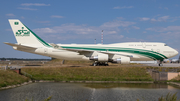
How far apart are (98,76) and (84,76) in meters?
2.70

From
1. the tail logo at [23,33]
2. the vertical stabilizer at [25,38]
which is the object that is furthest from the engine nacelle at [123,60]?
the tail logo at [23,33]

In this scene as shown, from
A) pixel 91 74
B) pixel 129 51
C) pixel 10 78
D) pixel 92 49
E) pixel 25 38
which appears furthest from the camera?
pixel 25 38

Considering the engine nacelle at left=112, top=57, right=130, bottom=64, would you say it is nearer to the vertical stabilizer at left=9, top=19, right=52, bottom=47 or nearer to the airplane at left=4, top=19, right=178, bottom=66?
the airplane at left=4, top=19, right=178, bottom=66

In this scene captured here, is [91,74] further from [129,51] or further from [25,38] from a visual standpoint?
[25,38]

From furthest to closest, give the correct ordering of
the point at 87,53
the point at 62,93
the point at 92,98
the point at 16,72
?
the point at 87,53
the point at 16,72
the point at 62,93
the point at 92,98

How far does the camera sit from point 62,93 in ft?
84.0

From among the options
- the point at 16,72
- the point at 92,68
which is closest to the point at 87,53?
the point at 92,68

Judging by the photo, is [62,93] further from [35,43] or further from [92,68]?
[35,43]

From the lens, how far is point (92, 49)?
143ft

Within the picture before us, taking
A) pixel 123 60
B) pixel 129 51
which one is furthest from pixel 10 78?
pixel 129 51

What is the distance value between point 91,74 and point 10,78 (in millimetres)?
14631

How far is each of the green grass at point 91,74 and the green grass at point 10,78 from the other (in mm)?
3769

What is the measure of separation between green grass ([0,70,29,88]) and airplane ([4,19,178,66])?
964 centimetres

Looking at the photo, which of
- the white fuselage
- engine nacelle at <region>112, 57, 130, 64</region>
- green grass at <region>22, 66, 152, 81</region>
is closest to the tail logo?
the white fuselage
